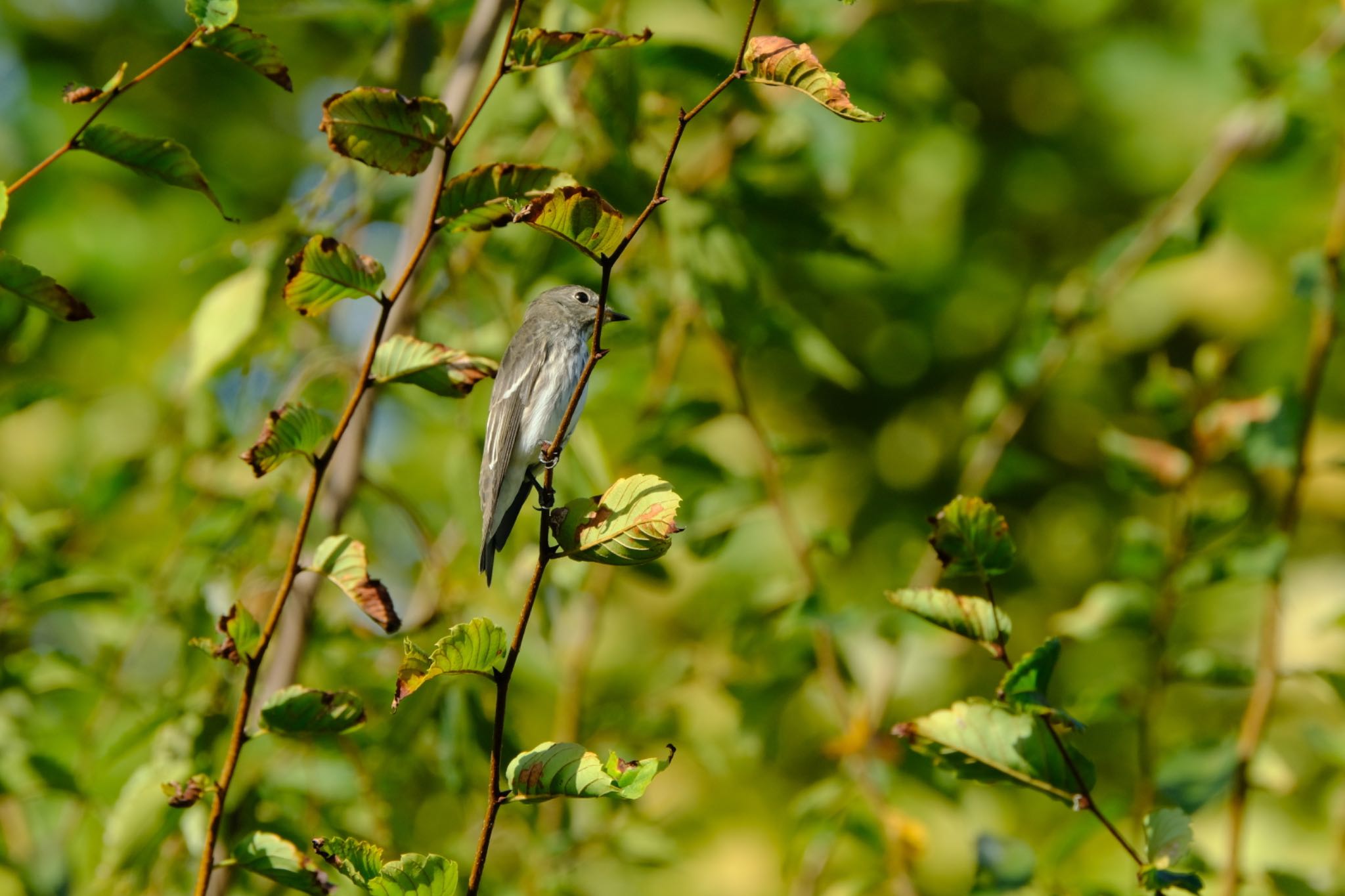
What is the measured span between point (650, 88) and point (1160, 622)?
133 centimetres

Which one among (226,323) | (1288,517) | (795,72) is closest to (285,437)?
(795,72)

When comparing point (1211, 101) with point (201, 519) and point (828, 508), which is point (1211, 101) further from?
point (201, 519)

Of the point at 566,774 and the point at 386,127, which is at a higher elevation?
the point at 386,127

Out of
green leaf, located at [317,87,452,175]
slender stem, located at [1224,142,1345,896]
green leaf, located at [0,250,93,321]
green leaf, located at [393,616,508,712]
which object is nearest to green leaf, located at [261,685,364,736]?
green leaf, located at [393,616,508,712]

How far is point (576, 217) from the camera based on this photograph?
1061 millimetres

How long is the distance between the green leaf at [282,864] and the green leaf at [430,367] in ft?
1.67

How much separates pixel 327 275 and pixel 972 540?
71 centimetres

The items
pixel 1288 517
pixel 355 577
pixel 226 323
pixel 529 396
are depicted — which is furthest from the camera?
pixel 529 396

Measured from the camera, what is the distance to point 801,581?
2.23 metres

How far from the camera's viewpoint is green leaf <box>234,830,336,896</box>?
1279 millimetres

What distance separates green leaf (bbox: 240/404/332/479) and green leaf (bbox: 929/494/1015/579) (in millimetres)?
650

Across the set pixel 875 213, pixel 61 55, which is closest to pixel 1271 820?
pixel 875 213

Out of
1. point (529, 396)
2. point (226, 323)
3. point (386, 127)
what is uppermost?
point (386, 127)

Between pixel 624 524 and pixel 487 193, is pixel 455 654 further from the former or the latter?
pixel 487 193
